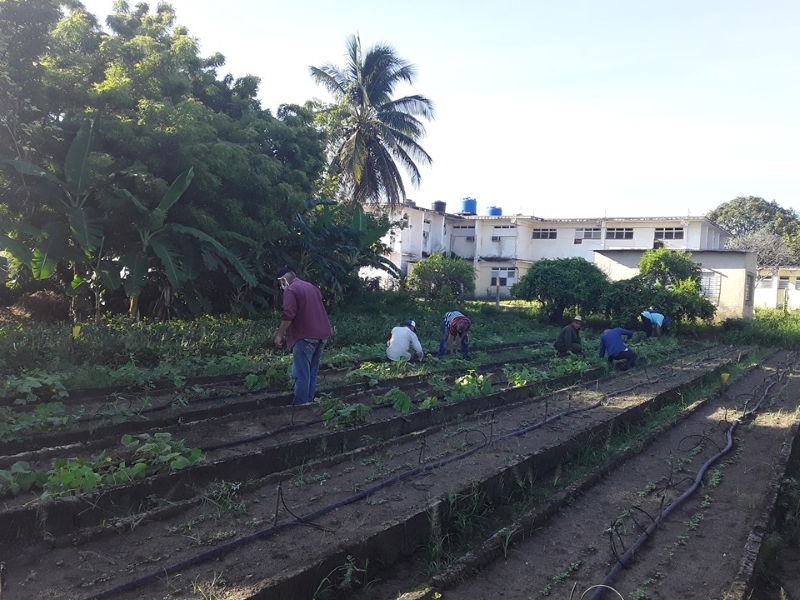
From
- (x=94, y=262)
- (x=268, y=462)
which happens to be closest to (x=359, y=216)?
(x=94, y=262)

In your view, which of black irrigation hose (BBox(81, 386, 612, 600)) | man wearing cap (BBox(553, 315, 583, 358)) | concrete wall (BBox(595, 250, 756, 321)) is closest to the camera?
black irrigation hose (BBox(81, 386, 612, 600))

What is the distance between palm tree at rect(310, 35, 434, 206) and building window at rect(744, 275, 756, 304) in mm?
11617

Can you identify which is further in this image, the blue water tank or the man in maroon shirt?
the blue water tank

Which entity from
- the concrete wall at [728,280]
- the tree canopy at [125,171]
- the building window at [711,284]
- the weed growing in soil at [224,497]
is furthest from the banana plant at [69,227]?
the building window at [711,284]

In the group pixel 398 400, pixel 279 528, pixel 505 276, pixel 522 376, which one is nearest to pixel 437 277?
pixel 505 276

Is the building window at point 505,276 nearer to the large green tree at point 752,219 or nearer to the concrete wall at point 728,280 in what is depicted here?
the concrete wall at point 728,280

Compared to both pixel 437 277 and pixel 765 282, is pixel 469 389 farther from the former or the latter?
pixel 765 282

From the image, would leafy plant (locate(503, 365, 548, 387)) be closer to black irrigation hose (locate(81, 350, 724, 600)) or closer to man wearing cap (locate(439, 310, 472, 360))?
man wearing cap (locate(439, 310, 472, 360))

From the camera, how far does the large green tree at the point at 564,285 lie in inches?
854

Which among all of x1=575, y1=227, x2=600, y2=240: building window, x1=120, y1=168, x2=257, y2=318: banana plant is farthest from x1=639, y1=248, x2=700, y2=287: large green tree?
x1=120, y1=168, x2=257, y2=318: banana plant

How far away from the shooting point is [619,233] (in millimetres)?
32812

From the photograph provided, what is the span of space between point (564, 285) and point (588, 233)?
41.9 ft

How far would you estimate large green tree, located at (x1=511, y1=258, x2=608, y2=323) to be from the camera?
2170 centimetres

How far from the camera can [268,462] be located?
16.4 feet
